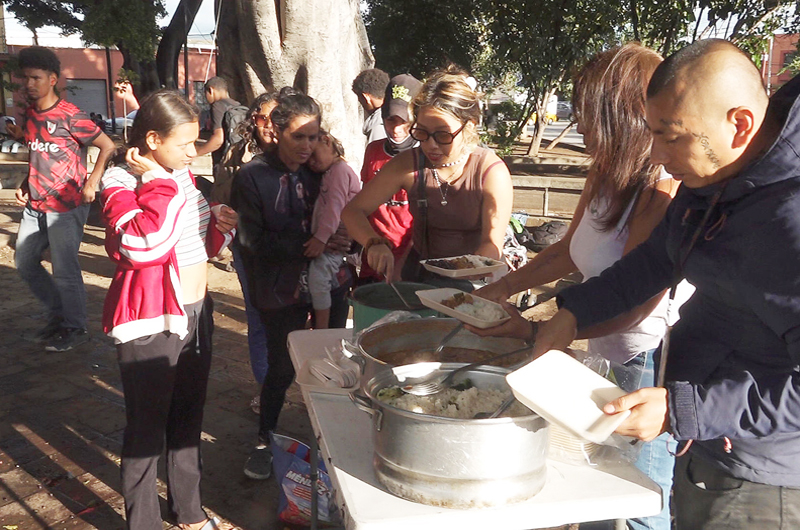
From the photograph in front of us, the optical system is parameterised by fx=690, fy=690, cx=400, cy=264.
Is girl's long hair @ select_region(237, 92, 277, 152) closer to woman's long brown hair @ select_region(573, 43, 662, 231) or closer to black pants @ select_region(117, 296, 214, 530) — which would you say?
black pants @ select_region(117, 296, 214, 530)

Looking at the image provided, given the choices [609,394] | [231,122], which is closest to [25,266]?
[231,122]

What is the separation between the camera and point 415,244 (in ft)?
9.81

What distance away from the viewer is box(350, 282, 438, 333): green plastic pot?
2.14 meters

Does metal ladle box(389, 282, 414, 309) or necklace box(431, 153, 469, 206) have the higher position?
necklace box(431, 153, 469, 206)

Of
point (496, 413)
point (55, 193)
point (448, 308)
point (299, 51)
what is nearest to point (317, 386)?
point (448, 308)

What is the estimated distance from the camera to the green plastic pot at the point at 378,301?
84.4 inches

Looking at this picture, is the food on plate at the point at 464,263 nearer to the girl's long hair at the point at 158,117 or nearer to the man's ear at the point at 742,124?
the girl's long hair at the point at 158,117

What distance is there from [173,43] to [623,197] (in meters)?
12.3

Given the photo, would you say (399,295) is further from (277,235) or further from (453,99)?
(277,235)

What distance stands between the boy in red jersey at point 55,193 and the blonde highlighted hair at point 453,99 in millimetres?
2659

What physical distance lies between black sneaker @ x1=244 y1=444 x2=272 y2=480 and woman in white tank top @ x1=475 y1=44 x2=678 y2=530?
179cm

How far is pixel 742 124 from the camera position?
4.36 ft

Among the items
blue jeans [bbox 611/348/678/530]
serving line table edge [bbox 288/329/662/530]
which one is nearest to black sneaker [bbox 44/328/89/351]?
serving line table edge [bbox 288/329/662/530]

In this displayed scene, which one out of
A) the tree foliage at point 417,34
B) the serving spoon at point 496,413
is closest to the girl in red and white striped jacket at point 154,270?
the serving spoon at point 496,413
